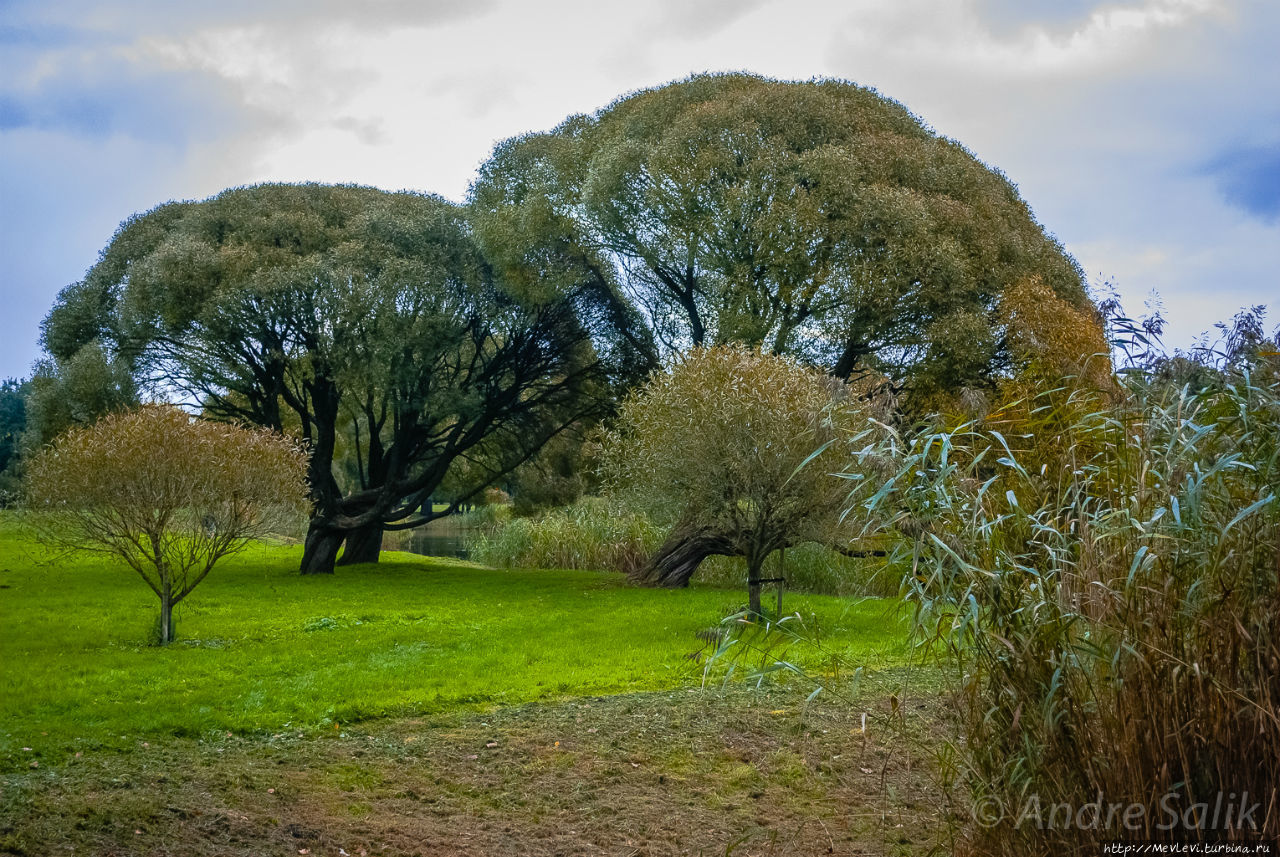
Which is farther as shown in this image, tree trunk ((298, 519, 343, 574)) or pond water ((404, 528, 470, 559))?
pond water ((404, 528, 470, 559))

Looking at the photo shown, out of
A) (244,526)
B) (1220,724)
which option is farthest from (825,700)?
(244,526)

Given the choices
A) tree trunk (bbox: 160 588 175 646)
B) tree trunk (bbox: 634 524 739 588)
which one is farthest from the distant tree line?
tree trunk (bbox: 160 588 175 646)

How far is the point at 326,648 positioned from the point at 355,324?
11.2 metres

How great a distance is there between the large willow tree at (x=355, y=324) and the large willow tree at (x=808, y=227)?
7.48ft

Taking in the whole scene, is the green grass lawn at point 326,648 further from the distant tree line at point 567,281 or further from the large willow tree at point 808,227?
the large willow tree at point 808,227

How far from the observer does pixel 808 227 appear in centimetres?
2016

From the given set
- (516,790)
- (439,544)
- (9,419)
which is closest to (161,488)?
(516,790)

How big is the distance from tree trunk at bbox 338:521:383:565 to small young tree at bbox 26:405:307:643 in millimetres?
13089

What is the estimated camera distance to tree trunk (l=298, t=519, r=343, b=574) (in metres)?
25.3

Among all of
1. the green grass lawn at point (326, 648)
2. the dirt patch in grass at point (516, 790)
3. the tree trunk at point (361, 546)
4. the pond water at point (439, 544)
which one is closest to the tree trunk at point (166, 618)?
the green grass lawn at point (326, 648)

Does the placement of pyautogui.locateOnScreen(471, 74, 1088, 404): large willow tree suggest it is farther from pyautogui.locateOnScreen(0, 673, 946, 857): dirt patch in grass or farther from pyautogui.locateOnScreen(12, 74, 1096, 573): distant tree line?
pyautogui.locateOnScreen(0, 673, 946, 857): dirt patch in grass

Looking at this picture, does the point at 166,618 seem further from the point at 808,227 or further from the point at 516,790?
the point at 808,227

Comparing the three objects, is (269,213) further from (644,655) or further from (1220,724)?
(1220,724)

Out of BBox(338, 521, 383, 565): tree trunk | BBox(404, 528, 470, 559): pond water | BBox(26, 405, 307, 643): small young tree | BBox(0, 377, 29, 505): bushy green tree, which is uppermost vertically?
BBox(0, 377, 29, 505): bushy green tree
